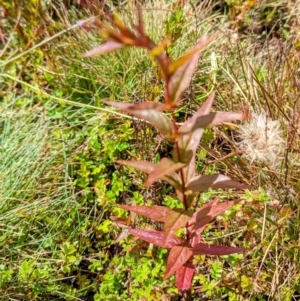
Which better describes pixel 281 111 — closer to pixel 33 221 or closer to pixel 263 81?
pixel 263 81

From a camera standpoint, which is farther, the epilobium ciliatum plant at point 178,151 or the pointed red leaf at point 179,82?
the pointed red leaf at point 179,82

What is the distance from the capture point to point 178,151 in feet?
4.38

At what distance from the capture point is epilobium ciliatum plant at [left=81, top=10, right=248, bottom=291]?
1055 mm

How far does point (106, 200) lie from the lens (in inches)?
83.3

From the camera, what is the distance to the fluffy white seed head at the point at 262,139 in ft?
6.75

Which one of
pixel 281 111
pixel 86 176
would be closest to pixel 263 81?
pixel 281 111

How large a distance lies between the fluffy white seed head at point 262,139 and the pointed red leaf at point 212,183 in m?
0.64

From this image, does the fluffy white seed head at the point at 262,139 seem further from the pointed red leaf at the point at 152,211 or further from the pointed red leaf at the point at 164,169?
the pointed red leaf at the point at 164,169

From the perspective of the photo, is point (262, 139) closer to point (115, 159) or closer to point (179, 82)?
point (115, 159)

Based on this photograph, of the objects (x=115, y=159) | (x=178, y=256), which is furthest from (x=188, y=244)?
(x=115, y=159)

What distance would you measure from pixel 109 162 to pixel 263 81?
0.79 m

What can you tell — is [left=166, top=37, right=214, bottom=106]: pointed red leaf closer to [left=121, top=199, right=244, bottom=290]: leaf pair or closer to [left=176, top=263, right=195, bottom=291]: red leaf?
[left=121, top=199, right=244, bottom=290]: leaf pair

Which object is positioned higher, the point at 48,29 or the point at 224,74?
A: the point at 48,29

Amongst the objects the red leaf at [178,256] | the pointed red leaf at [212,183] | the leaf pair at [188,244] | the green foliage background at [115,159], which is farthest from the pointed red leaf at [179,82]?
the green foliage background at [115,159]
